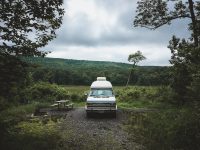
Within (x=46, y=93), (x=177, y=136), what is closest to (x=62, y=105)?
(x=46, y=93)

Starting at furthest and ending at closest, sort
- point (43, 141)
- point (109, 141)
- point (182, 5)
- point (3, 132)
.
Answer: point (182, 5) < point (109, 141) < point (43, 141) < point (3, 132)

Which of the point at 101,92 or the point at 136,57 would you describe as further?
the point at 136,57

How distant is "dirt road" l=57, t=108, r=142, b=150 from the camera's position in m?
13.5

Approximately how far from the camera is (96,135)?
15992 millimetres

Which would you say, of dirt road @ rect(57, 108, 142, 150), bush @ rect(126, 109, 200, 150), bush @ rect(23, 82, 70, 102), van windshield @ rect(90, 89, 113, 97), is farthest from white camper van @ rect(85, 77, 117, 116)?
bush @ rect(23, 82, 70, 102)

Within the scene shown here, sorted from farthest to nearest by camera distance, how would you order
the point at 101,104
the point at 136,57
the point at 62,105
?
the point at 136,57 → the point at 62,105 → the point at 101,104

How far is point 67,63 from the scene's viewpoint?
608 feet

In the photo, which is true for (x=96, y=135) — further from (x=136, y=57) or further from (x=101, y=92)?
(x=136, y=57)

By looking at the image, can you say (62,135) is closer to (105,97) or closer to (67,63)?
(105,97)

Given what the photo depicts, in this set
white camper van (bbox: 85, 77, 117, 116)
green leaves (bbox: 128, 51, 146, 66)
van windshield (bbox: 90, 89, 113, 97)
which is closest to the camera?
white camper van (bbox: 85, 77, 117, 116)

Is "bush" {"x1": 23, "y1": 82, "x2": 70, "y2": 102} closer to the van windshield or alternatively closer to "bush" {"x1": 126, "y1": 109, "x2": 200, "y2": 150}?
the van windshield

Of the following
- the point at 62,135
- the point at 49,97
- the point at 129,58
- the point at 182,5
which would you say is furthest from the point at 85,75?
the point at 62,135

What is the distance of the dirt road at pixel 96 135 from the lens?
13486 millimetres

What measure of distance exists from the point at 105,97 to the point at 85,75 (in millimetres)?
78988
